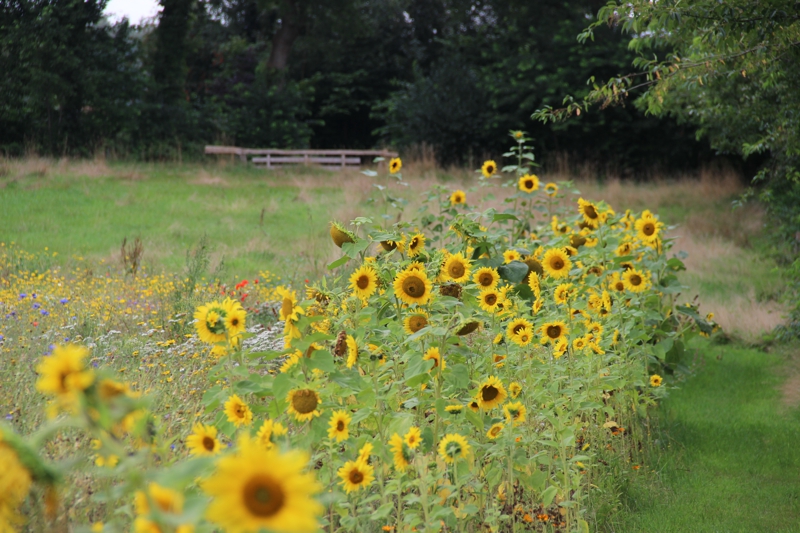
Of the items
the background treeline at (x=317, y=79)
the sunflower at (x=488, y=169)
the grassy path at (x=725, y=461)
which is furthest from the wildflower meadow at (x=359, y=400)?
the background treeline at (x=317, y=79)

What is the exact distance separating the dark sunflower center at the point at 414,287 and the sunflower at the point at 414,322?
0.13 m

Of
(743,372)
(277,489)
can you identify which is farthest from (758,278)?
(277,489)

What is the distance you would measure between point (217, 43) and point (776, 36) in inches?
874

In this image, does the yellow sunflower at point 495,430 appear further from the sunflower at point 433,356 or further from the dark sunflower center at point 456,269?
the dark sunflower center at point 456,269

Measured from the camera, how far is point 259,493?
88 cm

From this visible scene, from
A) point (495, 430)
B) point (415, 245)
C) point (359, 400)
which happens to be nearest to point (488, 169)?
point (415, 245)

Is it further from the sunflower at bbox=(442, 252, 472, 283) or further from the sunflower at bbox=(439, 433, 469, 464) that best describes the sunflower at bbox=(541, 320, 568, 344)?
the sunflower at bbox=(439, 433, 469, 464)

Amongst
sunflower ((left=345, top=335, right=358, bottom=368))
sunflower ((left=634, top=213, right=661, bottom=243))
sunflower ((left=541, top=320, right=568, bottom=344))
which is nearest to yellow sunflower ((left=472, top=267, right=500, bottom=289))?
sunflower ((left=541, top=320, right=568, bottom=344))

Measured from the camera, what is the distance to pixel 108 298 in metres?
5.19

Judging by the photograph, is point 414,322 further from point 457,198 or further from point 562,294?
point 457,198

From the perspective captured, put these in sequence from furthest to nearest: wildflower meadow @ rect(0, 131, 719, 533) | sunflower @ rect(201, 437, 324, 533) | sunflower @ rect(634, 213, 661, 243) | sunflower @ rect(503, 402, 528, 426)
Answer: sunflower @ rect(634, 213, 661, 243) → sunflower @ rect(503, 402, 528, 426) → wildflower meadow @ rect(0, 131, 719, 533) → sunflower @ rect(201, 437, 324, 533)

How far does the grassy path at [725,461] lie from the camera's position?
10.5 feet

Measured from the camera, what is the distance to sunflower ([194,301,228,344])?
1.98 m

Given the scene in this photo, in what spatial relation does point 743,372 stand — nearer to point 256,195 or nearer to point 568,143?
point 256,195
